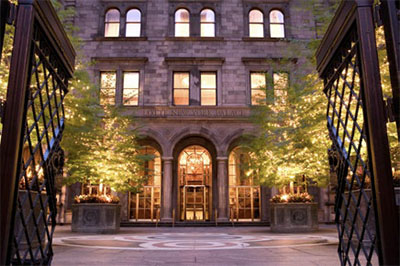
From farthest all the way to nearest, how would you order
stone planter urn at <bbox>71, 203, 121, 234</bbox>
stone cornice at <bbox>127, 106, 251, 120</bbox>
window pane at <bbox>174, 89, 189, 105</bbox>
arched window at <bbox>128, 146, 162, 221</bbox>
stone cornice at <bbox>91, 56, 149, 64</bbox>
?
stone cornice at <bbox>91, 56, 149, 64</bbox>, window pane at <bbox>174, 89, 189, 105</bbox>, arched window at <bbox>128, 146, 162, 221</bbox>, stone cornice at <bbox>127, 106, 251, 120</bbox>, stone planter urn at <bbox>71, 203, 121, 234</bbox>

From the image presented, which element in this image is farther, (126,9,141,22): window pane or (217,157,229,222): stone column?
(126,9,141,22): window pane

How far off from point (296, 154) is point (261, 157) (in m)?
3.23

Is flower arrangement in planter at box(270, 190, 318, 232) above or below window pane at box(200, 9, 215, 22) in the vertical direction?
below

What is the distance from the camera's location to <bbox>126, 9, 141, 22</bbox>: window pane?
26433 millimetres

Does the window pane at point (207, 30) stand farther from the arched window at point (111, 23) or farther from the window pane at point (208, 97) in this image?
the arched window at point (111, 23)

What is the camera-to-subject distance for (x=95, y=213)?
16.0 metres

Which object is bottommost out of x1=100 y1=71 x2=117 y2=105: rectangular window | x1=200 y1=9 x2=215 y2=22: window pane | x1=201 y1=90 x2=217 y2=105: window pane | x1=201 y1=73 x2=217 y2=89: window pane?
x1=100 y1=71 x2=117 y2=105: rectangular window

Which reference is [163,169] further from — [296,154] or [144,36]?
[296,154]

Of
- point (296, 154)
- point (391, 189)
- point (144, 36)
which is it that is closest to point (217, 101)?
point (144, 36)

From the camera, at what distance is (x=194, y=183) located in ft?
82.4

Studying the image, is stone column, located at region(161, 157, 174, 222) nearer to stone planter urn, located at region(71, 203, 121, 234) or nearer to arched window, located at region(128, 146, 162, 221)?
arched window, located at region(128, 146, 162, 221)

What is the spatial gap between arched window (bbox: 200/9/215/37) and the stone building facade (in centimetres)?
7

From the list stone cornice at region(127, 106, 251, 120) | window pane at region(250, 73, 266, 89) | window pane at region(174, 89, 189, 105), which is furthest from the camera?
window pane at region(250, 73, 266, 89)

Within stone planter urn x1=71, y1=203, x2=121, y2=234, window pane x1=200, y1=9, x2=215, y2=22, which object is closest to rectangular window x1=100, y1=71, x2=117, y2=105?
stone planter urn x1=71, y1=203, x2=121, y2=234
